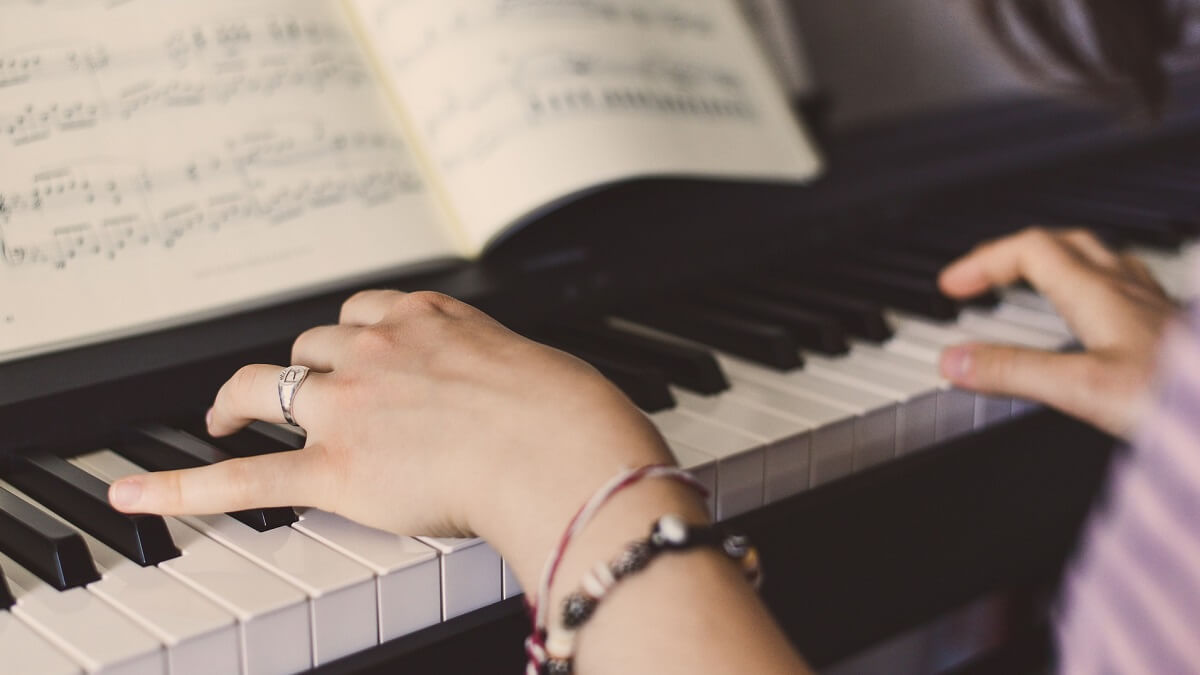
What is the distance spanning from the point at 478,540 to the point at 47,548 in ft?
0.85

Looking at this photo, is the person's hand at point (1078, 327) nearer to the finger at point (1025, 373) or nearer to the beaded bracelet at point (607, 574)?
the finger at point (1025, 373)

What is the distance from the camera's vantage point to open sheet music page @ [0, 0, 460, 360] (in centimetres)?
87

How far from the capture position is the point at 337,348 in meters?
0.78

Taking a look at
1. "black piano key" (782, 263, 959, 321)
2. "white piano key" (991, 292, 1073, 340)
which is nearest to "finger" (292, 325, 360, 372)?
"black piano key" (782, 263, 959, 321)

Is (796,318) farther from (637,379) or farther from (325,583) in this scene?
(325,583)

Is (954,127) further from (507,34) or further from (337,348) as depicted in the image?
(337,348)

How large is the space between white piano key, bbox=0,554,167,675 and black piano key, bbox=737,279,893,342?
72 cm

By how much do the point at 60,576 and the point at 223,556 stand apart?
0.09 metres

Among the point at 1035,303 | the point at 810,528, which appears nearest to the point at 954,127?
the point at 1035,303

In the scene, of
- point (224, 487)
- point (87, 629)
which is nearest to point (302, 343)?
point (224, 487)

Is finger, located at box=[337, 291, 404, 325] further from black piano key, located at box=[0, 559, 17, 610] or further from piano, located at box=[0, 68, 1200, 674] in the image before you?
black piano key, located at box=[0, 559, 17, 610]

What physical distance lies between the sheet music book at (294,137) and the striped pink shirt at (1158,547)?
0.72 meters

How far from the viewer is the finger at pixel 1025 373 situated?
990 millimetres

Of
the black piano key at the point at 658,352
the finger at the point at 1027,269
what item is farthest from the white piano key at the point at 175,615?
the finger at the point at 1027,269
